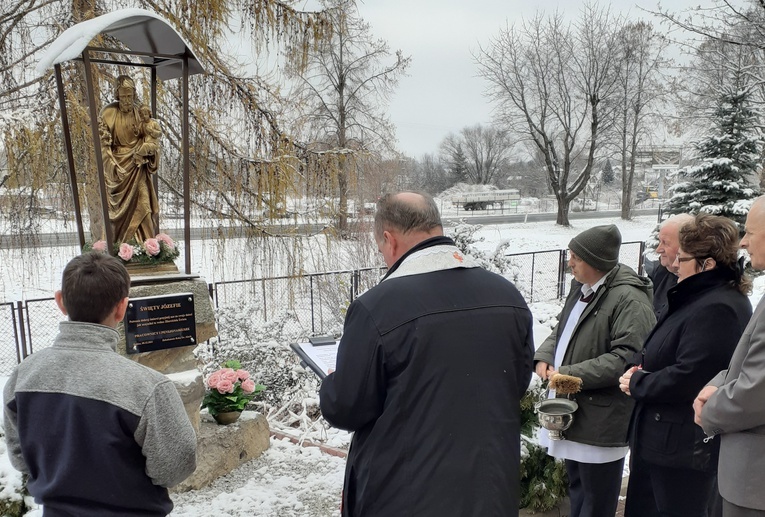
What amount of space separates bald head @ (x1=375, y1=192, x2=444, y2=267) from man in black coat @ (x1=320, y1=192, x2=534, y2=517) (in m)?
0.12

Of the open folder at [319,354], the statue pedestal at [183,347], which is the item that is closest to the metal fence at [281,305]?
the statue pedestal at [183,347]

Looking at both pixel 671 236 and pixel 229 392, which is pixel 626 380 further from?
pixel 229 392

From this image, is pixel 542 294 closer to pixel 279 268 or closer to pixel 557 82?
pixel 279 268

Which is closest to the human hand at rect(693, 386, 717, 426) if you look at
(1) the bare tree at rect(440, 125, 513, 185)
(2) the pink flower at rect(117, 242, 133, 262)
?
(2) the pink flower at rect(117, 242, 133, 262)

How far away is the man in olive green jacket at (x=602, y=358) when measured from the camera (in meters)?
2.94

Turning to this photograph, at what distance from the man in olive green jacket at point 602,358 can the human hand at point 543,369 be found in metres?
0.16

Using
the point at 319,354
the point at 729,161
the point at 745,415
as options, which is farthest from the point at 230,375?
the point at 729,161

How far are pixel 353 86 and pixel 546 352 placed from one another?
58.5 feet

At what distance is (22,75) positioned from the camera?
6.55 metres

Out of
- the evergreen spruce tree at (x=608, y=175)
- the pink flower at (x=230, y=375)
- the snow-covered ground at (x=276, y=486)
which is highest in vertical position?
the evergreen spruce tree at (x=608, y=175)

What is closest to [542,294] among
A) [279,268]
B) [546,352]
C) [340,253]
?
[340,253]

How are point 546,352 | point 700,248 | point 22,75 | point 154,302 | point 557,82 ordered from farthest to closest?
1. point 557,82
2. point 22,75
3. point 154,302
4. point 546,352
5. point 700,248

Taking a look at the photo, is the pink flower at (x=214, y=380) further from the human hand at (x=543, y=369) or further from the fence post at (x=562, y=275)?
the fence post at (x=562, y=275)

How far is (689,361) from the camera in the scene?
2549 mm
